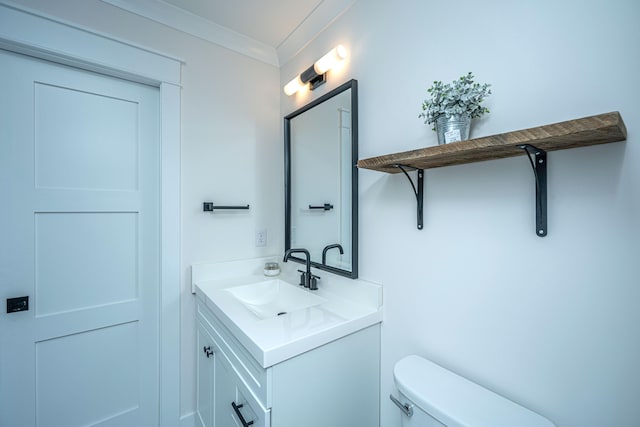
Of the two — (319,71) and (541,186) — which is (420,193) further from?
(319,71)

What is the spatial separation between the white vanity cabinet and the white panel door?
0.53m

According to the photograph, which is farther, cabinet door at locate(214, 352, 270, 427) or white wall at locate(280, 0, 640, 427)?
cabinet door at locate(214, 352, 270, 427)

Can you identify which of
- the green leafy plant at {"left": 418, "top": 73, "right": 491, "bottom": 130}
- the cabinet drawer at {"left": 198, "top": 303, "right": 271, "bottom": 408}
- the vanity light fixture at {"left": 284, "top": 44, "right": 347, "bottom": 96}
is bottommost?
the cabinet drawer at {"left": 198, "top": 303, "right": 271, "bottom": 408}

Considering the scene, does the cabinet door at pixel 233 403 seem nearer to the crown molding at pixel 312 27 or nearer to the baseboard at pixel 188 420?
the baseboard at pixel 188 420

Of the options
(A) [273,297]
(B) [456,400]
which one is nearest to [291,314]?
(A) [273,297]

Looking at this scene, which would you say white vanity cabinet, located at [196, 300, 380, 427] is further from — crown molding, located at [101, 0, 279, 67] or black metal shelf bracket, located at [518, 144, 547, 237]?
crown molding, located at [101, 0, 279, 67]

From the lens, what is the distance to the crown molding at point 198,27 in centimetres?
143

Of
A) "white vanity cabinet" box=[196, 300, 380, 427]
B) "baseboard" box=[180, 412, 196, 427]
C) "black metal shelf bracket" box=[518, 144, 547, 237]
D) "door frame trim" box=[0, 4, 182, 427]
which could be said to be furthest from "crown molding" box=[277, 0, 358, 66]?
"baseboard" box=[180, 412, 196, 427]

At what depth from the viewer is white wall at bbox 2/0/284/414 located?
1543 mm

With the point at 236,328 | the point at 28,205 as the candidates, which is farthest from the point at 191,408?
the point at 28,205

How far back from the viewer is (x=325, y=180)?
4.91 feet

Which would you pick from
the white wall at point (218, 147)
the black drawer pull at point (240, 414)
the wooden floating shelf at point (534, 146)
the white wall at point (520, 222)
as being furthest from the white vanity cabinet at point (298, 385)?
the wooden floating shelf at point (534, 146)

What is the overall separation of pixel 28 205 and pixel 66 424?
108 centimetres

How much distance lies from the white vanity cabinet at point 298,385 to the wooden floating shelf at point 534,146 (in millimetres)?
712
